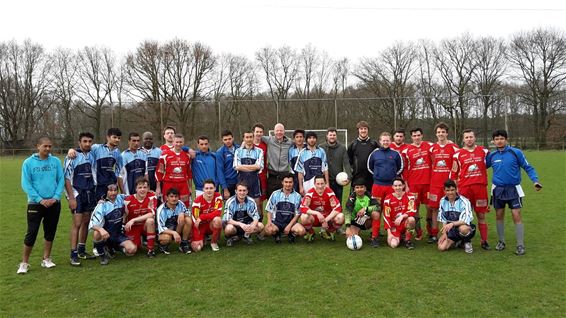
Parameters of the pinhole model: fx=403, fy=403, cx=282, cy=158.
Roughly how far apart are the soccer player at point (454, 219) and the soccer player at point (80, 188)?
4.69 metres

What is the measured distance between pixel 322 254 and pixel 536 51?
134ft

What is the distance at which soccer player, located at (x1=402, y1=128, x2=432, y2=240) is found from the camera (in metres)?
6.08

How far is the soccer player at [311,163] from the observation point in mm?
6418

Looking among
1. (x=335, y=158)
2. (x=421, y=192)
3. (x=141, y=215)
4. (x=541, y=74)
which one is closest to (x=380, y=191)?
(x=421, y=192)

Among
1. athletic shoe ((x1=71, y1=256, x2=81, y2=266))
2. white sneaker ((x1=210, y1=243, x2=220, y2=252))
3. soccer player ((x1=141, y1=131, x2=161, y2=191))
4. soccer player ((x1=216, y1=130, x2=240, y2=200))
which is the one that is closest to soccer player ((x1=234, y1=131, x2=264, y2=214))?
soccer player ((x1=216, y1=130, x2=240, y2=200))

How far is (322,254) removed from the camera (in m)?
5.31

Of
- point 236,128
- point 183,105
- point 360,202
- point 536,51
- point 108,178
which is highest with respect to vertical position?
point 536,51

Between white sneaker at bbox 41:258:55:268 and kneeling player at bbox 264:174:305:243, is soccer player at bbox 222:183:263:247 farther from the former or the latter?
white sneaker at bbox 41:258:55:268

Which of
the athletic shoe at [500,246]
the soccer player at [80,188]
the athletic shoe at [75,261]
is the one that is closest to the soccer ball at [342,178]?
the athletic shoe at [500,246]

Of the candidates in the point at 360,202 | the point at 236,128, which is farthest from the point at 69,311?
the point at 236,128

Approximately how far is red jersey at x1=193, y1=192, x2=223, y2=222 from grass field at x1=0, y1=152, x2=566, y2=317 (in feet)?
1.55

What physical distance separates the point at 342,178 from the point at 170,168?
8.63 feet

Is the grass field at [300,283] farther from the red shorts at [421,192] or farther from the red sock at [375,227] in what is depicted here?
the red shorts at [421,192]

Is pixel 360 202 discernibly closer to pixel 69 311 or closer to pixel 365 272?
pixel 365 272
